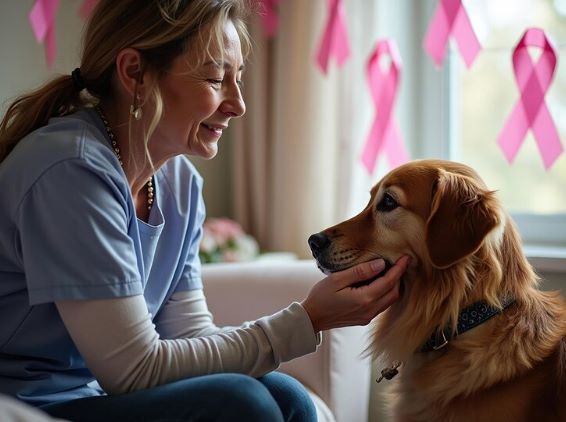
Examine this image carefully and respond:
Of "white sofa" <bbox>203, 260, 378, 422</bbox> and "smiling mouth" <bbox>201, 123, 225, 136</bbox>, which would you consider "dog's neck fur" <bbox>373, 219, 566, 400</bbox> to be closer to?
"white sofa" <bbox>203, 260, 378, 422</bbox>

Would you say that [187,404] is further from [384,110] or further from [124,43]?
[384,110]

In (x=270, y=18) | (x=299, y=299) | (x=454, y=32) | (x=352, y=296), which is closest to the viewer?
(x=352, y=296)

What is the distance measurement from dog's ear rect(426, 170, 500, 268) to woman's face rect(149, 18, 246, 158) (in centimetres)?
47

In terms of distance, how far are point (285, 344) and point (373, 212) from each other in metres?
0.34

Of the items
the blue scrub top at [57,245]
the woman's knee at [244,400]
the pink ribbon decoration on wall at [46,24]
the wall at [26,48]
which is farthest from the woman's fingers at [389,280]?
the pink ribbon decoration on wall at [46,24]

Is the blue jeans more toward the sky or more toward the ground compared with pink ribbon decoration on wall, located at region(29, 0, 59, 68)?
more toward the ground

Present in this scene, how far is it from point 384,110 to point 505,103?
0.46 metres

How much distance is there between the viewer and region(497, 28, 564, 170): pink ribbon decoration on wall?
1999 millimetres

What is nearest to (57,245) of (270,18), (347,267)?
(347,267)

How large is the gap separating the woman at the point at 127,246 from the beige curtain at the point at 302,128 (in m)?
0.97

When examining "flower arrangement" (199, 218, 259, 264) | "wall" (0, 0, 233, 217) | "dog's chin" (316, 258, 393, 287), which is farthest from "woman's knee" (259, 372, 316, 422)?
"wall" (0, 0, 233, 217)

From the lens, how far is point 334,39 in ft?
7.75

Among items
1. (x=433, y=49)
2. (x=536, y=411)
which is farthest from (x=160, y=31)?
(x=433, y=49)

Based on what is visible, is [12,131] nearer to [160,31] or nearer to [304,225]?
[160,31]
